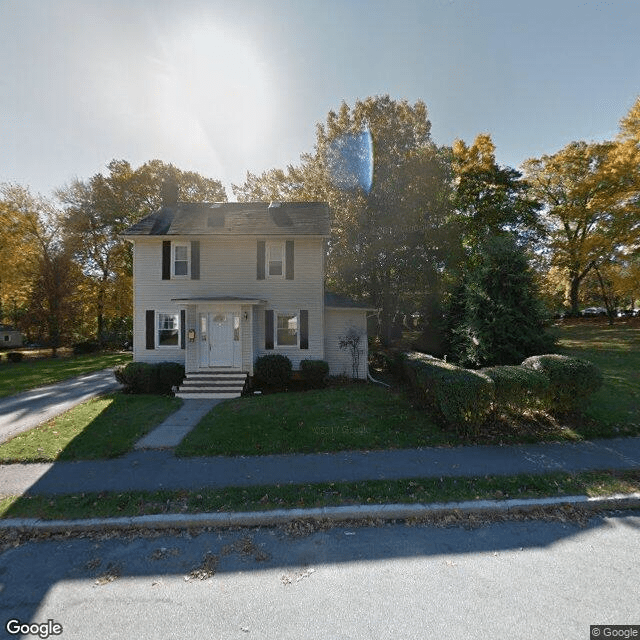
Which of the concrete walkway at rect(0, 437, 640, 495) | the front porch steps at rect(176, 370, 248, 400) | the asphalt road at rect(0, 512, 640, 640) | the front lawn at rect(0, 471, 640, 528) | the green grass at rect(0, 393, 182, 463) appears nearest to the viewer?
the asphalt road at rect(0, 512, 640, 640)

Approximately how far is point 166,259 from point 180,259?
53 centimetres

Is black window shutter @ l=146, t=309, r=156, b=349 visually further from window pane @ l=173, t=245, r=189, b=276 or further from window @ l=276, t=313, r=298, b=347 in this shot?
window @ l=276, t=313, r=298, b=347

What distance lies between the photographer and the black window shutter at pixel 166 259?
13266mm

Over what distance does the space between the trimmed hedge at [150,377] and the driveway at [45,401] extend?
1.11 meters

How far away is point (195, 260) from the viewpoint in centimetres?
1334

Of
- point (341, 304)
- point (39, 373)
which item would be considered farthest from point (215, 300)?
point (39, 373)

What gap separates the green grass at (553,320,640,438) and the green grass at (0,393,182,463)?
9.52 m

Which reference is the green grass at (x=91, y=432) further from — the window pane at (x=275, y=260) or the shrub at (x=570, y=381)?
the shrub at (x=570, y=381)

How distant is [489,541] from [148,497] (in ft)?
14.5

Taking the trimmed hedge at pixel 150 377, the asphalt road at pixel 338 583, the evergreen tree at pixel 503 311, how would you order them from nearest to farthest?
the asphalt road at pixel 338 583 < the evergreen tree at pixel 503 311 < the trimmed hedge at pixel 150 377

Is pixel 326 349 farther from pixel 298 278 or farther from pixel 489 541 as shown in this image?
pixel 489 541

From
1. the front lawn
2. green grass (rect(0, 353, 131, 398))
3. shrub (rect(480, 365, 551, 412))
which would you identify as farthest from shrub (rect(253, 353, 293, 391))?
green grass (rect(0, 353, 131, 398))

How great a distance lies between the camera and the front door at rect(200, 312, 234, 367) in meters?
12.5

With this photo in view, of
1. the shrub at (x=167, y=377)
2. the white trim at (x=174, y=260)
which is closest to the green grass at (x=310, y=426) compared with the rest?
the shrub at (x=167, y=377)
